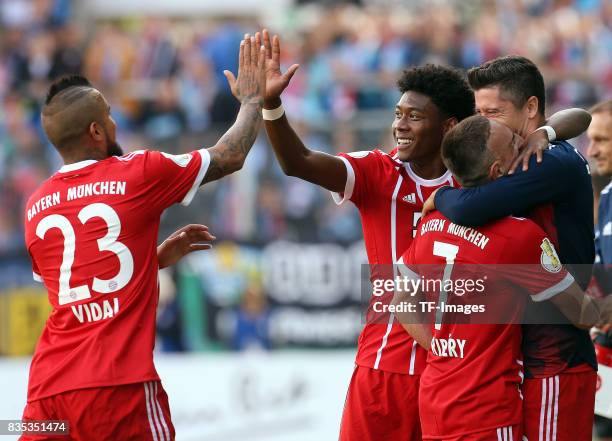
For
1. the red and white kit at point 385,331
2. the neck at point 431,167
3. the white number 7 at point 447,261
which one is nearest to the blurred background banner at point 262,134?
the red and white kit at point 385,331

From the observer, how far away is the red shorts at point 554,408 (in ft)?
14.4

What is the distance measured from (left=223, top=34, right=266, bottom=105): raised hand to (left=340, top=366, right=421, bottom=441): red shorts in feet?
5.02

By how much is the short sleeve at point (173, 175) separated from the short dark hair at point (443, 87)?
1174 millimetres

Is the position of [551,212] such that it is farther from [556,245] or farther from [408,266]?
[408,266]

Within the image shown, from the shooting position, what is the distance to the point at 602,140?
20.3 ft

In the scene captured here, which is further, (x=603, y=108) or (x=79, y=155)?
(x=603, y=108)

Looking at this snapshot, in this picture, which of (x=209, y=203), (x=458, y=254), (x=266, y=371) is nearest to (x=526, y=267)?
(x=458, y=254)

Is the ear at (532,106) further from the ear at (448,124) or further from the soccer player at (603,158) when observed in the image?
the soccer player at (603,158)

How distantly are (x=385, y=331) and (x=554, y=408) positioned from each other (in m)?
1.06

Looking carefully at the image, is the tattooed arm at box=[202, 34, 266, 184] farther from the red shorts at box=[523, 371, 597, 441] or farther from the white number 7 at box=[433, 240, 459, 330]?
the red shorts at box=[523, 371, 597, 441]

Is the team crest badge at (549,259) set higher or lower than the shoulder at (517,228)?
lower

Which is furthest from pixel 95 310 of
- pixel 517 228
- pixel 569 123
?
pixel 569 123

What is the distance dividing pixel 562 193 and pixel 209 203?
23.7ft

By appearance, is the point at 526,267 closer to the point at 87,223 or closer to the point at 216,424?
the point at 87,223
